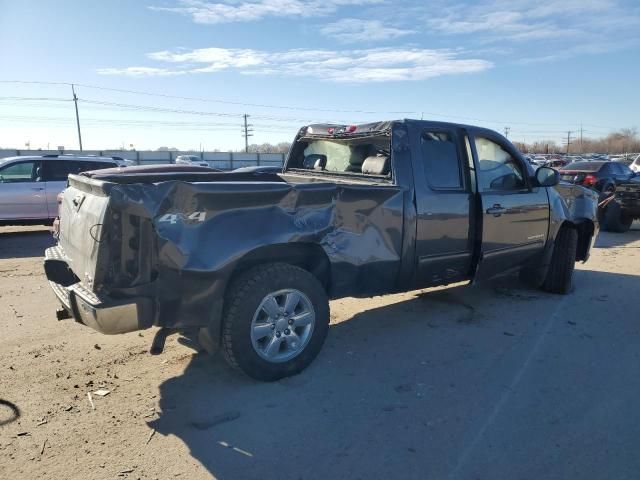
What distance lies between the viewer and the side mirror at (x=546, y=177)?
5516 millimetres

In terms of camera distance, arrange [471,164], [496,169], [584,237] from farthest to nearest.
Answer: [584,237]
[496,169]
[471,164]

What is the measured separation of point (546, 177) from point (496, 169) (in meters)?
0.68

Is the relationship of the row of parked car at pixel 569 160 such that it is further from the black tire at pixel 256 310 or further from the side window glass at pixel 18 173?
the side window glass at pixel 18 173

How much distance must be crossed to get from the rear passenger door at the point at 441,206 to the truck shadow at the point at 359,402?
2.15 feet

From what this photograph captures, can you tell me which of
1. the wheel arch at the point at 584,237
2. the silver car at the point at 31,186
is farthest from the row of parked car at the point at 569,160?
the silver car at the point at 31,186

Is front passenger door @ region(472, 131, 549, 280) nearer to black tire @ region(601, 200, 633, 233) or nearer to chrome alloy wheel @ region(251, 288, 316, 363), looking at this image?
chrome alloy wheel @ region(251, 288, 316, 363)

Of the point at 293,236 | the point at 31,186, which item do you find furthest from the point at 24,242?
the point at 293,236

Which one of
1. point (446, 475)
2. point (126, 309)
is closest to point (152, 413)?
point (126, 309)

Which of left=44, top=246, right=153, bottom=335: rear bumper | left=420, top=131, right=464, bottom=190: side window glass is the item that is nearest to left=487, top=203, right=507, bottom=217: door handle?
left=420, top=131, right=464, bottom=190: side window glass

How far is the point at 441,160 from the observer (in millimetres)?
4707

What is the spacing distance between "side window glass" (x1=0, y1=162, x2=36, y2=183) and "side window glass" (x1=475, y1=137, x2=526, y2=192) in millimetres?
9423

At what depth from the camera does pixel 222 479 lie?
2664mm

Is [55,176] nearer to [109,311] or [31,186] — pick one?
[31,186]

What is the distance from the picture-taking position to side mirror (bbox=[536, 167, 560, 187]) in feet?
18.1
